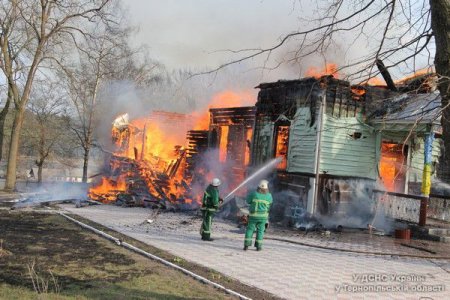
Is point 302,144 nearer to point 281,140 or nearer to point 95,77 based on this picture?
point 281,140

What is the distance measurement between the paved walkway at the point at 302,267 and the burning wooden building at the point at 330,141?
158 inches

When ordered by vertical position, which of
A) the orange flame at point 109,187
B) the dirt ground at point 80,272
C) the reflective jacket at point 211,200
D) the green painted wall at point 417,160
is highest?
the green painted wall at point 417,160

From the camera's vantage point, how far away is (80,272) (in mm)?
6980

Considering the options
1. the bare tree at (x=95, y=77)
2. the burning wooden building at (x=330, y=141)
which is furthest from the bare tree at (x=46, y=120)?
the burning wooden building at (x=330, y=141)

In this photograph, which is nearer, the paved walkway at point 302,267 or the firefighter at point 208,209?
the paved walkway at point 302,267

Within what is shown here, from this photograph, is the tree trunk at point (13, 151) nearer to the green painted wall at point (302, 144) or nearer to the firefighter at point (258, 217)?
the green painted wall at point (302, 144)

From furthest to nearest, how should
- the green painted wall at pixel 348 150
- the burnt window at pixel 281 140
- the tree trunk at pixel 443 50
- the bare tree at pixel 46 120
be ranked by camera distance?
the bare tree at pixel 46 120
the burnt window at pixel 281 140
the green painted wall at pixel 348 150
the tree trunk at pixel 443 50

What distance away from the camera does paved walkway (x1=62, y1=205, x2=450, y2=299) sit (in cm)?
715

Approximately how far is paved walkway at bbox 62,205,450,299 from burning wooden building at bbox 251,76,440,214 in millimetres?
4013

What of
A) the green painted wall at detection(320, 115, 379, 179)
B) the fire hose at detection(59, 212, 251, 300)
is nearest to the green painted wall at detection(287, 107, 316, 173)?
the green painted wall at detection(320, 115, 379, 179)

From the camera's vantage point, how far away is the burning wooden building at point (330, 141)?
1509 centimetres

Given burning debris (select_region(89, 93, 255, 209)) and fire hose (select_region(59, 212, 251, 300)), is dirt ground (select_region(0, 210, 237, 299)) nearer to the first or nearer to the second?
fire hose (select_region(59, 212, 251, 300))

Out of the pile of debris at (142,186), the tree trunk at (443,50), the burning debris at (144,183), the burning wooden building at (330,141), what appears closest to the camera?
the tree trunk at (443,50)

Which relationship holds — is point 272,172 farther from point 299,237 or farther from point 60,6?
point 60,6
